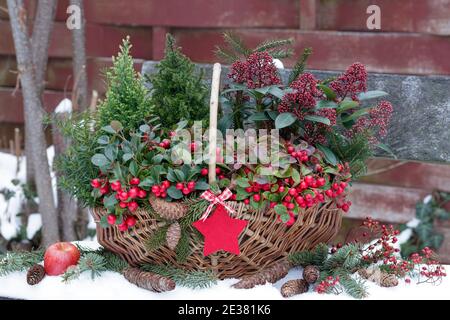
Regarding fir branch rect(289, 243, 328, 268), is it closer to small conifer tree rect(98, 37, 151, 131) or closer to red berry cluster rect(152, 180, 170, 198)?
red berry cluster rect(152, 180, 170, 198)

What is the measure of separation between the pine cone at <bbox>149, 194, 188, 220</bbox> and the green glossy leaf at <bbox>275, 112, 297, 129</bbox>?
247 mm

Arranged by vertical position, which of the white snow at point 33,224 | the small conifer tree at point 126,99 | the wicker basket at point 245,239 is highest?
the small conifer tree at point 126,99

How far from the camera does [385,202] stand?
104 inches

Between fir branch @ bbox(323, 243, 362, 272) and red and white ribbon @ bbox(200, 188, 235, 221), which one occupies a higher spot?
red and white ribbon @ bbox(200, 188, 235, 221)

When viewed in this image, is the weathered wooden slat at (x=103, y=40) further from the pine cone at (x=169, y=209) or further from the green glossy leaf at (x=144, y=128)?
the pine cone at (x=169, y=209)

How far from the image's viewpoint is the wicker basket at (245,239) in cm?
127

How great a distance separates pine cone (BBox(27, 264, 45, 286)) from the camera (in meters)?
1.33

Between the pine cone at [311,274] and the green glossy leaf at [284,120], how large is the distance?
299 mm

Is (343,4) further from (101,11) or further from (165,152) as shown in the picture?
(165,152)

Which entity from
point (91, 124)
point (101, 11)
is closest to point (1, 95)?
point (101, 11)

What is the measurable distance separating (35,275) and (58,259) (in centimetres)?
6

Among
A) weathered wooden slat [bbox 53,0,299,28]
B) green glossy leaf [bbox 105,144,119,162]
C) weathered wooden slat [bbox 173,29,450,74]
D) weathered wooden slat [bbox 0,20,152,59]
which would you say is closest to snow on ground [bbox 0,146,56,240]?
weathered wooden slat [bbox 0,20,152,59]

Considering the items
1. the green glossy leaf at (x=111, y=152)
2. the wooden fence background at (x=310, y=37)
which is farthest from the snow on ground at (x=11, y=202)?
the green glossy leaf at (x=111, y=152)

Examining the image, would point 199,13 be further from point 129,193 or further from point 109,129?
point 129,193
